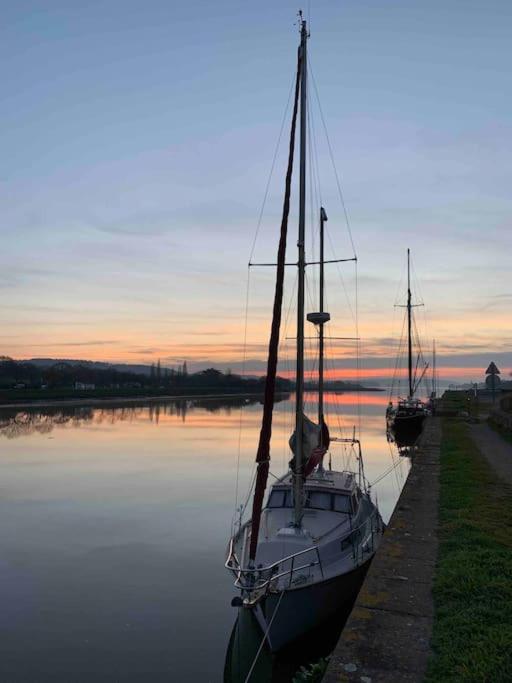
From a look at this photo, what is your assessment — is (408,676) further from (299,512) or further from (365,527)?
(365,527)

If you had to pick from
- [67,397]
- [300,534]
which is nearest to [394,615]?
[300,534]

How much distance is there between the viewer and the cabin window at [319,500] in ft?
47.3

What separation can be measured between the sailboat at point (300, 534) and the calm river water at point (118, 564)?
1.75 metres

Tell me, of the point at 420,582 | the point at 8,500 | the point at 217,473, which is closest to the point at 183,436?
the point at 217,473

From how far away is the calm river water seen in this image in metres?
10.9

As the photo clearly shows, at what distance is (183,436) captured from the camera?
5341 cm

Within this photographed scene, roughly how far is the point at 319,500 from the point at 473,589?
5.85 metres

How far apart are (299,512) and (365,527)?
2712 mm

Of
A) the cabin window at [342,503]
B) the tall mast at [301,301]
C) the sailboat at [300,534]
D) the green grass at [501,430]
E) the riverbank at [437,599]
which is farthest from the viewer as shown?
the green grass at [501,430]

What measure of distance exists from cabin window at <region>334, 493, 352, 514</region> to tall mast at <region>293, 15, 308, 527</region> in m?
1.79

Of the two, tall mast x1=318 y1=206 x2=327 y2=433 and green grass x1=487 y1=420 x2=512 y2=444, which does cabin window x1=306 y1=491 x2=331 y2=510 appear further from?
green grass x1=487 y1=420 x2=512 y2=444

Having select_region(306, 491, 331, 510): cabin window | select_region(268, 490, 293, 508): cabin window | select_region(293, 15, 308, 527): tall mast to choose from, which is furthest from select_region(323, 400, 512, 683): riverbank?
select_region(268, 490, 293, 508): cabin window

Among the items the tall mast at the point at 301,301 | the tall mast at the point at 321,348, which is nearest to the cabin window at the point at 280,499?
the tall mast at the point at 301,301

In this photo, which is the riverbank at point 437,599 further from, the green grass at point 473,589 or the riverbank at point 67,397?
the riverbank at point 67,397
